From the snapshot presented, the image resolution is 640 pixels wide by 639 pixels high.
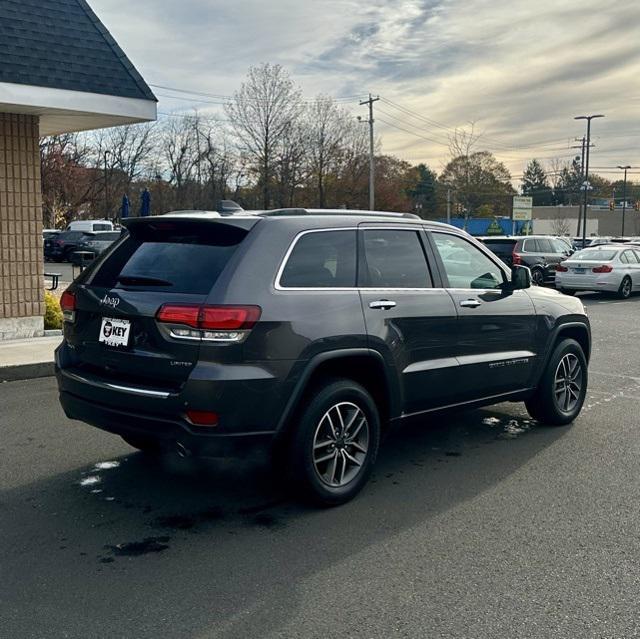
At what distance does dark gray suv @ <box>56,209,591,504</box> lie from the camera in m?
4.07

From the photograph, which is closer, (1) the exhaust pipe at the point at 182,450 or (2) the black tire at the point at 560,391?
(1) the exhaust pipe at the point at 182,450

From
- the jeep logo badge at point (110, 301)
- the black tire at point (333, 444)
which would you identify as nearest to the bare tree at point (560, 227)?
the black tire at point (333, 444)

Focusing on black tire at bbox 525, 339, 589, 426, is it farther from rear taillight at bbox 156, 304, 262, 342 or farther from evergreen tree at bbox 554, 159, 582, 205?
evergreen tree at bbox 554, 159, 582, 205

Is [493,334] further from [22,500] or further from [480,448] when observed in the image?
[22,500]

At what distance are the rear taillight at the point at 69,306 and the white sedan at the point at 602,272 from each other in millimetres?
17091

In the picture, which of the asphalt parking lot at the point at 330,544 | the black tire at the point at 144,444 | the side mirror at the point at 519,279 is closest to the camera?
the asphalt parking lot at the point at 330,544

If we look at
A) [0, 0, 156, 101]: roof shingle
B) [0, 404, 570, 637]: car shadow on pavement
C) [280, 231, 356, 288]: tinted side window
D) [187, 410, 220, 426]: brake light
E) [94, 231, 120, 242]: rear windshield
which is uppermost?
[0, 0, 156, 101]: roof shingle

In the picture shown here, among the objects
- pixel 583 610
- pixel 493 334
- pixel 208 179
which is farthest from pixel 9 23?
pixel 208 179

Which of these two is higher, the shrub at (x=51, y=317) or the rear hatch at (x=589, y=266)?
the rear hatch at (x=589, y=266)

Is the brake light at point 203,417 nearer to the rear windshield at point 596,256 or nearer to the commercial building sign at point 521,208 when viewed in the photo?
the rear windshield at point 596,256

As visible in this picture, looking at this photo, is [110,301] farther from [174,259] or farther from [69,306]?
[69,306]

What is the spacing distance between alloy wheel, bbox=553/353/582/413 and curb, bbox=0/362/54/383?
5717mm

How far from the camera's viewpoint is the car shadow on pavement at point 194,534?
3.29 meters

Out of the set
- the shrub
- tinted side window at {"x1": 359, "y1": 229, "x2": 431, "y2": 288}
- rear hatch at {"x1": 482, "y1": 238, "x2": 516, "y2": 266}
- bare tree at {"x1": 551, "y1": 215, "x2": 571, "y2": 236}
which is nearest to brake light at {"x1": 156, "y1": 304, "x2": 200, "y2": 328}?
tinted side window at {"x1": 359, "y1": 229, "x2": 431, "y2": 288}
